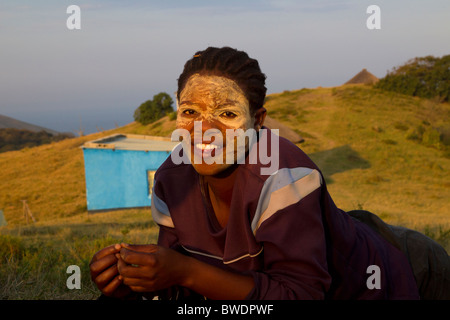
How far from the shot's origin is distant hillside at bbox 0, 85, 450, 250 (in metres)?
16.7

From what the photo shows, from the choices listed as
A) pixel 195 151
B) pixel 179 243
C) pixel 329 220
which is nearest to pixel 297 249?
pixel 329 220

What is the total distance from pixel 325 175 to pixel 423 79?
22.6 metres

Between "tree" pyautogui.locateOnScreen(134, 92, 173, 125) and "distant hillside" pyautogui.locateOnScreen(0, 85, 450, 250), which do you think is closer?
"distant hillside" pyautogui.locateOnScreen(0, 85, 450, 250)

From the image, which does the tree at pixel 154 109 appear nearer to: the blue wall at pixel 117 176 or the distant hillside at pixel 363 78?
the blue wall at pixel 117 176

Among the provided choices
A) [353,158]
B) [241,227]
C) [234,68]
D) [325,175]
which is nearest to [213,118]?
[234,68]

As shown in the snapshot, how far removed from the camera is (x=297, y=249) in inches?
66.9

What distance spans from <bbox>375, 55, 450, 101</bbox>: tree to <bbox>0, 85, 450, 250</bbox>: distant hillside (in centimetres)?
130

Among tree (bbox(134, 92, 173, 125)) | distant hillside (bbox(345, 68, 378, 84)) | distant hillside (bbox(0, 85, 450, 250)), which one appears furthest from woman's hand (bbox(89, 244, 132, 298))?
distant hillside (bbox(345, 68, 378, 84))

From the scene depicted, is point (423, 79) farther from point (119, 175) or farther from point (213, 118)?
point (213, 118)

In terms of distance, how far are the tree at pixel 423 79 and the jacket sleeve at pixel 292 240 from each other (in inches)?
1464

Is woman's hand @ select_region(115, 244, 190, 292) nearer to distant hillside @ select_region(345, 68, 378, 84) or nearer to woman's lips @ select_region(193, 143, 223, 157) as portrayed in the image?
woman's lips @ select_region(193, 143, 223, 157)

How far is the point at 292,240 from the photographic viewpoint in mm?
1713

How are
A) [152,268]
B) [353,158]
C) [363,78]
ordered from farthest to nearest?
1. [363,78]
2. [353,158]
3. [152,268]

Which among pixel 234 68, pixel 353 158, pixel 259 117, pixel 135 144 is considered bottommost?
pixel 353 158
